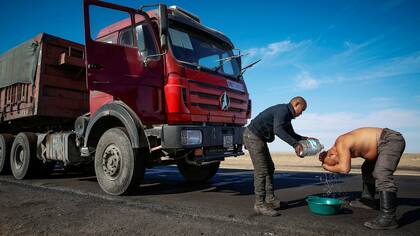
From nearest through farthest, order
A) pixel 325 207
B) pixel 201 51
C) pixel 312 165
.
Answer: pixel 325 207 < pixel 201 51 < pixel 312 165

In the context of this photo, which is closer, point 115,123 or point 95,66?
point 95,66

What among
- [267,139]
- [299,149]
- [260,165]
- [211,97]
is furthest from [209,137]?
[299,149]

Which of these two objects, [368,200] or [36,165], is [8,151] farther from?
[368,200]

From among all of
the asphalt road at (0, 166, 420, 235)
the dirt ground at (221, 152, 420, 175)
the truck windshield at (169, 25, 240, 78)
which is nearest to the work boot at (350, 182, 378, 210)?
the asphalt road at (0, 166, 420, 235)

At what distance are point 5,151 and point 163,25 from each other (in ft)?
19.6

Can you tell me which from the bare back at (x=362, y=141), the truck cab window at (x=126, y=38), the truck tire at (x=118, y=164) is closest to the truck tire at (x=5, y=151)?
the truck tire at (x=118, y=164)

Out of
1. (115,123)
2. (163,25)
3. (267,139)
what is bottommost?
(267,139)

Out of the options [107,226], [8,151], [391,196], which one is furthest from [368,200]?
[8,151]

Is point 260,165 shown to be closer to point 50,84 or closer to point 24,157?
point 50,84

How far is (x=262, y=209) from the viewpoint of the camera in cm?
381

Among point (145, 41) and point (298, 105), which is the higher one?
point (145, 41)

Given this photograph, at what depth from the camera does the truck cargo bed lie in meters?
6.69

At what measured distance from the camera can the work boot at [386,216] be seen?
3.22 m

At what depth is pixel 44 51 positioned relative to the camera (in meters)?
6.71
